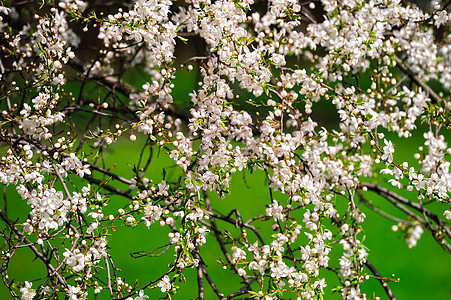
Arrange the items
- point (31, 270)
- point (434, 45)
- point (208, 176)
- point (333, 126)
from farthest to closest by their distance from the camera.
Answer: point (333, 126), point (31, 270), point (434, 45), point (208, 176)

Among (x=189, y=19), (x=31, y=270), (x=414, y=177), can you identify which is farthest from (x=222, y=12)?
(x=31, y=270)

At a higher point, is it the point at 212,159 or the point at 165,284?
the point at 212,159

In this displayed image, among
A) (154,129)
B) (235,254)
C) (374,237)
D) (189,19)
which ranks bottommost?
(235,254)

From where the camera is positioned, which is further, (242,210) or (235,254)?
(242,210)

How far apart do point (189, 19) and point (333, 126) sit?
10566mm

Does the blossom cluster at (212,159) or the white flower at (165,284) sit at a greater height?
the blossom cluster at (212,159)

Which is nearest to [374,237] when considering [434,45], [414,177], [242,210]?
[242,210]

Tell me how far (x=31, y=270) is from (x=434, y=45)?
4903 millimetres

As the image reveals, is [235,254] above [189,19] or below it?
below

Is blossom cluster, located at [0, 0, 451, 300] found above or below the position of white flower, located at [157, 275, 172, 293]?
above

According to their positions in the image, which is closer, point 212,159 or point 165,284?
point 165,284

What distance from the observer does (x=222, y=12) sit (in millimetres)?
2506

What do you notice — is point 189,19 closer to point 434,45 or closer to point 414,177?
point 414,177

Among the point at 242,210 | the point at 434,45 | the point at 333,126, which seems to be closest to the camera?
the point at 434,45
